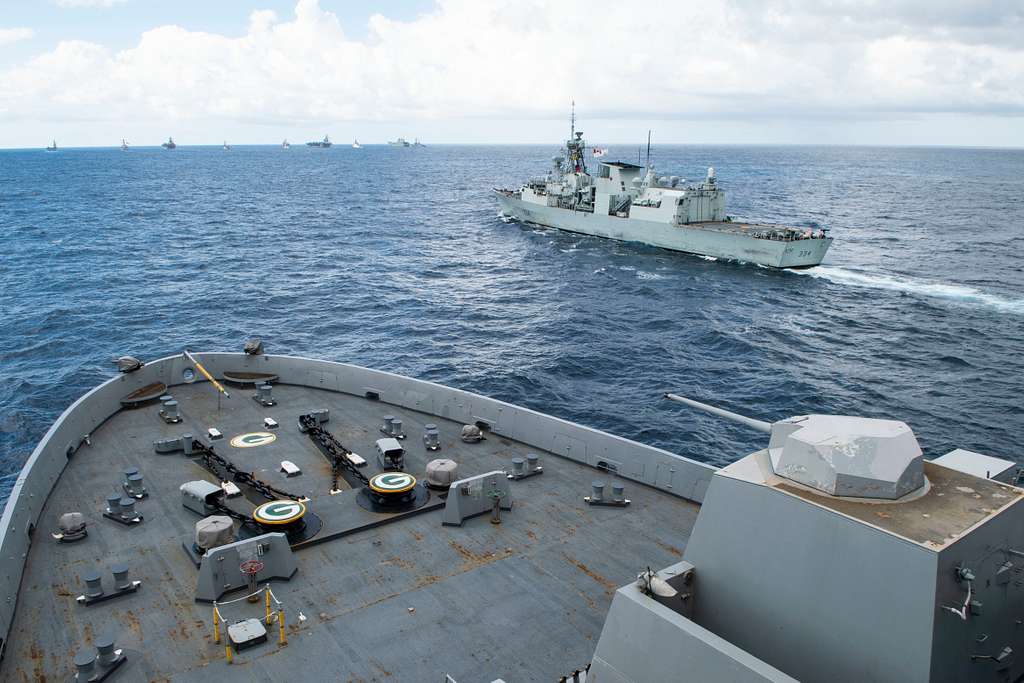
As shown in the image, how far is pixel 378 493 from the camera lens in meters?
14.7

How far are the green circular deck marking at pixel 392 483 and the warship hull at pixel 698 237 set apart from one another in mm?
61647

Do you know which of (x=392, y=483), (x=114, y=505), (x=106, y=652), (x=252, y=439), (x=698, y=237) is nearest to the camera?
(x=106, y=652)

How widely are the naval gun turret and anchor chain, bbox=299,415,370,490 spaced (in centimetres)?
912

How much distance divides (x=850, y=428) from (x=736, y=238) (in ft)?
223

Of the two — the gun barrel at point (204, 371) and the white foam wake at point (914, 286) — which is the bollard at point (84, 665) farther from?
the white foam wake at point (914, 286)

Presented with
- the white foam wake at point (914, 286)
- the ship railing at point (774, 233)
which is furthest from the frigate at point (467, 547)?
the ship railing at point (774, 233)

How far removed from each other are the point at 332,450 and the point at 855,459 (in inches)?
505

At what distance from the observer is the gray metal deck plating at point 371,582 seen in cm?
1050

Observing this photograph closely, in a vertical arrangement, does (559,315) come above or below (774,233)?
below

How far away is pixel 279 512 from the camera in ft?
44.7

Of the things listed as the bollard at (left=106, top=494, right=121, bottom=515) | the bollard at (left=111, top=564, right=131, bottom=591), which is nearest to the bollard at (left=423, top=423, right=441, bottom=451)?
the bollard at (left=106, top=494, right=121, bottom=515)

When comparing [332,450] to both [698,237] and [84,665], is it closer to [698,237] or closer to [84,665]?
[84,665]

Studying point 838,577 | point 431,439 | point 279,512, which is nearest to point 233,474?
point 279,512

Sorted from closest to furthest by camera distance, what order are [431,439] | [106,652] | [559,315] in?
[106,652] → [431,439] → [559,315]
